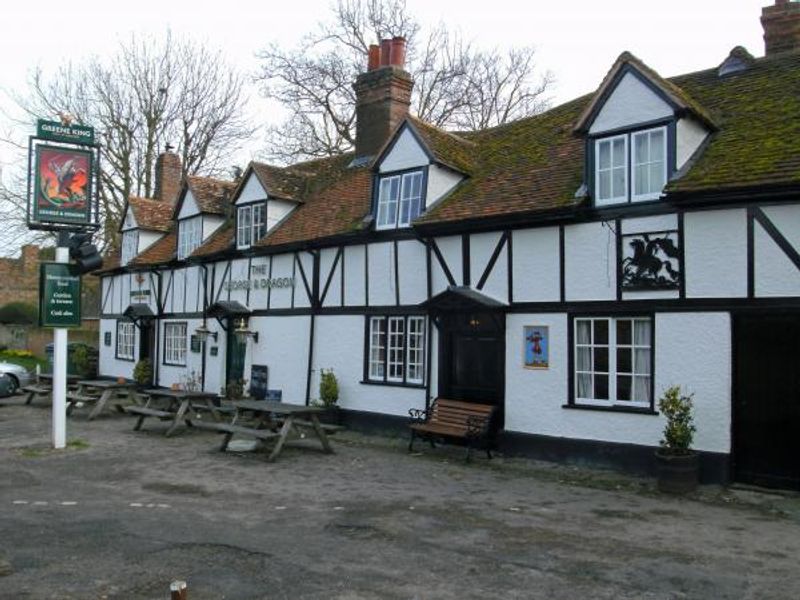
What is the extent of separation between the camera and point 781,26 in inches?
533

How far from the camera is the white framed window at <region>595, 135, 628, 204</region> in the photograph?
460 inches

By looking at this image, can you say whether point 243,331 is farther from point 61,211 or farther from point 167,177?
point 167,177

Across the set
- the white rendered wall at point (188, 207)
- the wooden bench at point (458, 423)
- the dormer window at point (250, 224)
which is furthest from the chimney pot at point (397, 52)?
the wooden bench at point (458, 423)

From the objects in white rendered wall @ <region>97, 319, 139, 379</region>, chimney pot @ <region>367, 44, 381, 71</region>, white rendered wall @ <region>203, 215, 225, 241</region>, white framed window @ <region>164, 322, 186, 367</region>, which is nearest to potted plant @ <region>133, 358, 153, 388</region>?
white framed window @ <region>164, 322, 186, 367</region>

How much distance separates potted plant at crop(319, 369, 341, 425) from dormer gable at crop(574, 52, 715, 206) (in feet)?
23.5

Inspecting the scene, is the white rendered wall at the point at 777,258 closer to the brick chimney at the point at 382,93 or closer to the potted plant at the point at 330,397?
the potted plant at the point at 330,397

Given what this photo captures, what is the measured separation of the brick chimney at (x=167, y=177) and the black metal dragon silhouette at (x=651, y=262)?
21.5m

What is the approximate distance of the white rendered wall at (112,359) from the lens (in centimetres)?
2488

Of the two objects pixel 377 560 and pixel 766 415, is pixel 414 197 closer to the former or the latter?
pixel 766 415

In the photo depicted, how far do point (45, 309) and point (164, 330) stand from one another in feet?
35.5

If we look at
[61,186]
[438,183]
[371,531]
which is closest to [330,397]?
[438,183]

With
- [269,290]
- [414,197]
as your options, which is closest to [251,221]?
[269,290]

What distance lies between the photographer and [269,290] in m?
18.6

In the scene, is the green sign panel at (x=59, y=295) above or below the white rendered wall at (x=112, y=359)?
above
